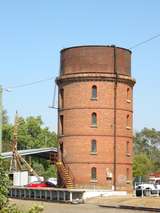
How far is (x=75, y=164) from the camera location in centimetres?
5506

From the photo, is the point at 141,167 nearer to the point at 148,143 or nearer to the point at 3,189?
the point at 148,143

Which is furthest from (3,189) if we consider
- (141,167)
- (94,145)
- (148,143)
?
(148,143)

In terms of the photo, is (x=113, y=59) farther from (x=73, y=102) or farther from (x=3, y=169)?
(x=3, y=169)

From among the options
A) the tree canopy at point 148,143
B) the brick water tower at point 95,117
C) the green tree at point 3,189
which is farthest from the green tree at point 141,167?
the green tree at point 3,189

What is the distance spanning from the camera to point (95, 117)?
180ft

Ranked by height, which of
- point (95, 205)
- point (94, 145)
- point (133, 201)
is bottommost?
point (95, 205)

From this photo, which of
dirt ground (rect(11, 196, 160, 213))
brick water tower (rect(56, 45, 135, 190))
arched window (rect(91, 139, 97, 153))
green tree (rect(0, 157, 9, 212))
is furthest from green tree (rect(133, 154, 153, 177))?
green tree (rect(0, 157, 9, 212))

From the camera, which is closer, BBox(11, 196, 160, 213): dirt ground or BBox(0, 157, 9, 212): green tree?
BBox(0, 157, 9, 212): green tree

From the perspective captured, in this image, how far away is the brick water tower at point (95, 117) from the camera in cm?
5450

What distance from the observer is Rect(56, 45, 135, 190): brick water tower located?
54.5m

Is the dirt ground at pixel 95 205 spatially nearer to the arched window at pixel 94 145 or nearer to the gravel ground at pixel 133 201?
the gravel ground at pixel 133 201

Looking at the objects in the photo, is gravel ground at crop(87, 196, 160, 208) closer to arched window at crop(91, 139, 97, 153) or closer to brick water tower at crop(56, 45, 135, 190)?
brick water tower at crop(56, 45, 135, 190)

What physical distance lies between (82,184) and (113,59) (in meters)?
12.2

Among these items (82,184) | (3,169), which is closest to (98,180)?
(82,184)
